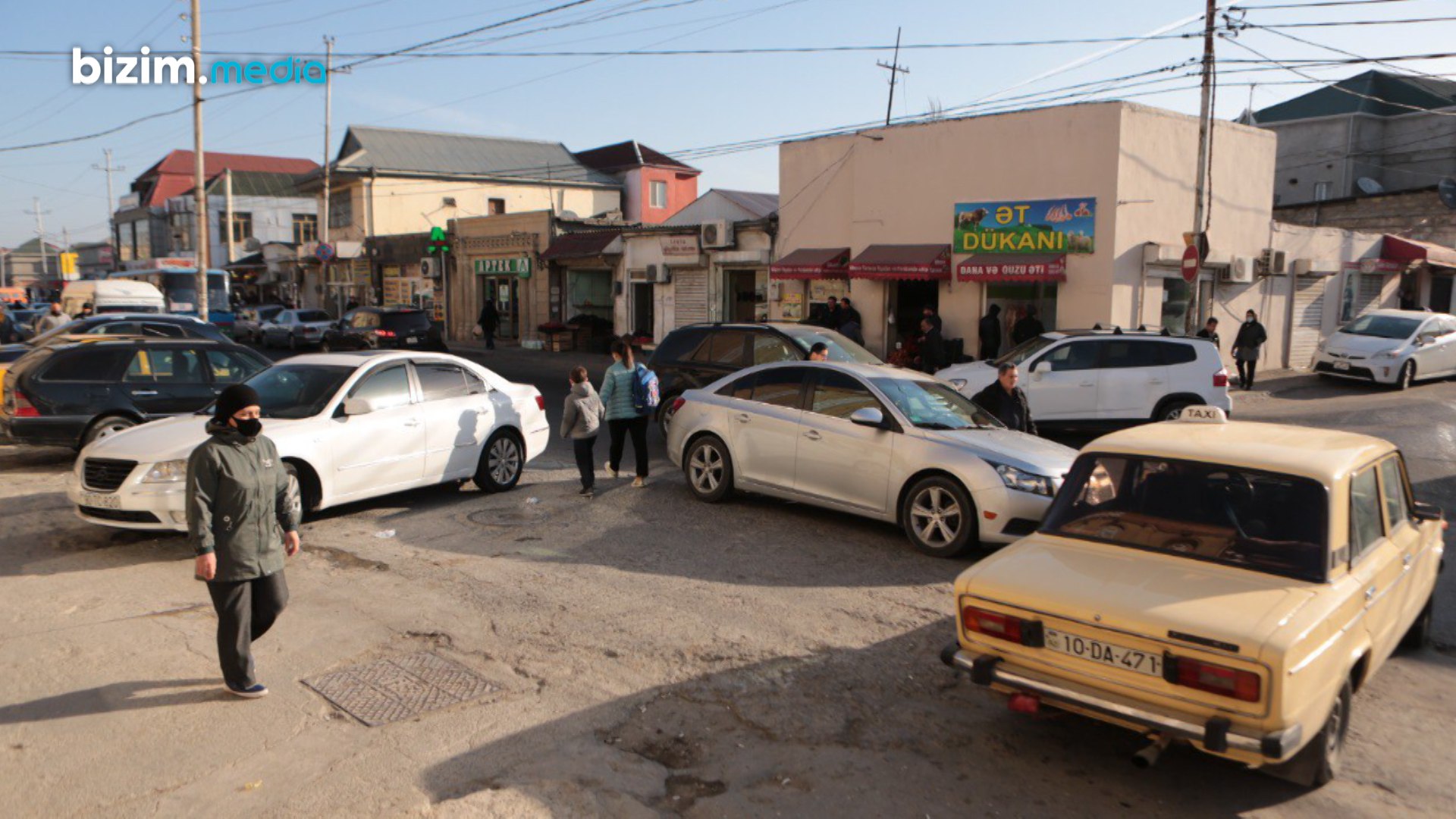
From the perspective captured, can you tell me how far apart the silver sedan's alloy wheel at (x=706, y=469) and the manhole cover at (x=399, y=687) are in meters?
4.35

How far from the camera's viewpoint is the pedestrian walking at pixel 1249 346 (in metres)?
20.8

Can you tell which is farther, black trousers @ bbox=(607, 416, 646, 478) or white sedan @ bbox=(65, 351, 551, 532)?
black trousers @ bbox=(607, 416, 646, 478)

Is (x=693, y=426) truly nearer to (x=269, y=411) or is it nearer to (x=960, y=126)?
(x=269, y=411)

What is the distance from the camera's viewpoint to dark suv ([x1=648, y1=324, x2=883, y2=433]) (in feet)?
46.3

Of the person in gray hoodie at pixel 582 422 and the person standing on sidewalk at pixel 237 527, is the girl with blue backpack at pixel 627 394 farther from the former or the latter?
the person standing on sidewalk at pixel 237 527

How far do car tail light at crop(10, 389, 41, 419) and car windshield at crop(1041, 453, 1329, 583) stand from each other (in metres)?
11.3

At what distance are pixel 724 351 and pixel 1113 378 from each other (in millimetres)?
5497

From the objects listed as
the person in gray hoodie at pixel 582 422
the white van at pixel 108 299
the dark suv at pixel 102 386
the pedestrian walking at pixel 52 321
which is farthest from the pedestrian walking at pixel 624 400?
the white van at pixel 108 299

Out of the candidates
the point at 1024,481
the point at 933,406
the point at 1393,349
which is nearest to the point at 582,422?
the point at 933,406

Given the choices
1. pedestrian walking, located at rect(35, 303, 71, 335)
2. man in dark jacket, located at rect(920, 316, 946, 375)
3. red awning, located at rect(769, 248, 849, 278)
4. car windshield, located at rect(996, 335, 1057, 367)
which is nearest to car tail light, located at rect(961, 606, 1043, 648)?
car windshield, located at rect(996, 335, 1057, 367)

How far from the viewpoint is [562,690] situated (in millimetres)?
5465

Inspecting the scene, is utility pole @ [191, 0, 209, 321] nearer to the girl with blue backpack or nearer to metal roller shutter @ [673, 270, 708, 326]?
metal roller shutter @ [673, 270, 708, 326]

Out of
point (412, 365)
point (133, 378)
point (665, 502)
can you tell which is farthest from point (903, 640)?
point (133, 378)

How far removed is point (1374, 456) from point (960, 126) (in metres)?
17.2
